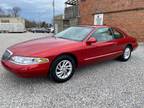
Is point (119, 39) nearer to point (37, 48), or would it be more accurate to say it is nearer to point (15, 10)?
point (37, 48)

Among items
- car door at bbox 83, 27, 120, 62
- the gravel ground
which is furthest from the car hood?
the gravel ground

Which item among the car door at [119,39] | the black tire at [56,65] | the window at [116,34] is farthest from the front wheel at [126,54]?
the black tire at [56,65]

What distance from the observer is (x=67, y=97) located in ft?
10.5

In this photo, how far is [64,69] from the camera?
12.8 ft

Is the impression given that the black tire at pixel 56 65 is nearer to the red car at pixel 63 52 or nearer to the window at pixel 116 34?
the red car at pixel 63 52

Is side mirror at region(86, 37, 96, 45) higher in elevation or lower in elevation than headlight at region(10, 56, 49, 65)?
higher

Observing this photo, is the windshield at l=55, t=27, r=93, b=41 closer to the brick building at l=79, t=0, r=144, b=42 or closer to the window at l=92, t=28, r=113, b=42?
the window at l=92, t=28, r=113, b=42

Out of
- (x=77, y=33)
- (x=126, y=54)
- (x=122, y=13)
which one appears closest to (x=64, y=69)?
(x=77, y=33)

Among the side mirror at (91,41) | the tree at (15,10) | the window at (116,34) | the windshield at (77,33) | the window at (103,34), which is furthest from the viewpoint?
the tree at (15,10)

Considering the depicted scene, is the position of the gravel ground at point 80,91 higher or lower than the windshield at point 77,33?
lower

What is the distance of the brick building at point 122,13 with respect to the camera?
11.4m

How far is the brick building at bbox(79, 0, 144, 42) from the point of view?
11.4 metres

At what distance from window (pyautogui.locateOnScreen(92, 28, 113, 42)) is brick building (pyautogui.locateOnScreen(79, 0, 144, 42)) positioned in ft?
23.9

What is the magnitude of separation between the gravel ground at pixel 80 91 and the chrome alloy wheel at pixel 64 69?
206mm
